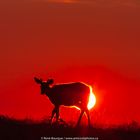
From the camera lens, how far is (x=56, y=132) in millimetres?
36562

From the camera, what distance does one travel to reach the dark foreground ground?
35531 millimetres

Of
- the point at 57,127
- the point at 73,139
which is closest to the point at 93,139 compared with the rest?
the point at 73,139

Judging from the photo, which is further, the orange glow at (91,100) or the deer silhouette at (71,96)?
the orange glow at (91,100)

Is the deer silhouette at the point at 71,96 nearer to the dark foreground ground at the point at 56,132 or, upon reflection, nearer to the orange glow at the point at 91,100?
the orange glow at the point at 91,100

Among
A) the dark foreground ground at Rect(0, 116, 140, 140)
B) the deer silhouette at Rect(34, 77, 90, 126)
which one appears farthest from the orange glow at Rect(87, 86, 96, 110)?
the dark foreground ground at Rect(0, 116, 140, 140)

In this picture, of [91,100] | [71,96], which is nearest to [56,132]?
[71,96]

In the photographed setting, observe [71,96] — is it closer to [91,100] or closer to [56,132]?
[91,100]

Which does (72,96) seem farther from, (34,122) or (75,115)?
(34,122)

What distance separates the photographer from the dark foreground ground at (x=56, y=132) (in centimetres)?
3553

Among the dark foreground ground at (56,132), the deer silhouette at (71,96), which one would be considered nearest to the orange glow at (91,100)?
the deer silhouette at (71,96)

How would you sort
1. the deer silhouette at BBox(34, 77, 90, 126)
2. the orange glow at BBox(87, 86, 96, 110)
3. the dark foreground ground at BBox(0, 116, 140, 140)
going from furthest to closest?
1. the orange glow at BBox(87, 86, 96, 110)
2. the deer silhouette at BBox(34, 77, 90, 126)
3. the dark foreground ground at BBox(0, 116, 140, 140)

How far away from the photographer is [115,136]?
36.2 meters

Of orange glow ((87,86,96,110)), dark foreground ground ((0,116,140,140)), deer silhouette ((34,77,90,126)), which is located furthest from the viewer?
orange glow ((87,86,96,110))

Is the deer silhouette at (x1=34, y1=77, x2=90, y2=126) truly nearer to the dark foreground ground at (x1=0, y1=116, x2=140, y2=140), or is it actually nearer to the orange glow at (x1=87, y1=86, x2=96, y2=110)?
the orange glow at (x1=87, y1=86, x2=96, y2=110)
